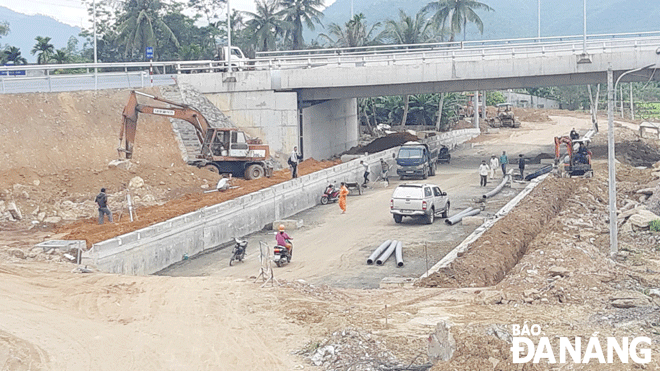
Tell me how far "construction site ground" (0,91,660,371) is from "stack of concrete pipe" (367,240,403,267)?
0.48 meters

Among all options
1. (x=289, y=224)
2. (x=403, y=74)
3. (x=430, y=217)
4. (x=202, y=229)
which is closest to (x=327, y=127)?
(x=403, y=74)

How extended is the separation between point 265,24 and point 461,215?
1873 inches

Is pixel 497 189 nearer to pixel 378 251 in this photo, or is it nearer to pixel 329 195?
pixel 329 195

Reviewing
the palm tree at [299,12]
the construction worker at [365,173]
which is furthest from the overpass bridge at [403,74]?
the palm tree at [299,12]

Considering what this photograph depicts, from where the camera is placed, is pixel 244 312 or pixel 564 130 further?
pixel 564 130

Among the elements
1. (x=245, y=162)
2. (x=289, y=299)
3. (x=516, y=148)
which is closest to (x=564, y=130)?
(x=516, y=148)

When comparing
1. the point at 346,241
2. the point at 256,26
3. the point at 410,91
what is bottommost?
the point at 346,241

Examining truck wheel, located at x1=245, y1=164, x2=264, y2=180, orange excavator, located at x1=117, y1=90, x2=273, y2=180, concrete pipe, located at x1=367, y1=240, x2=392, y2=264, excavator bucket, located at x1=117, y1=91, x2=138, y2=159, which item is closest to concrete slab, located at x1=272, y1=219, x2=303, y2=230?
concrete pipe, located at x1=367, y1=240, x2=392, y2=264

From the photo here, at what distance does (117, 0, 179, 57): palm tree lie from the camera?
67.9 metres

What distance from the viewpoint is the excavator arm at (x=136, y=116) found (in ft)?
118

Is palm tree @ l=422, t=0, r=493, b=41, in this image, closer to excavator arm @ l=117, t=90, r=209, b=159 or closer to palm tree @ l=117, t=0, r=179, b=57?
palm tree @ l=117, t=0, r=179, b=57

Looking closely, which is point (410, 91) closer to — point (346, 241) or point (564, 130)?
point (346, 241)

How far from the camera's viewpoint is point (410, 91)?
1943 inches

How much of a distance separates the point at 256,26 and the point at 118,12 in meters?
14.0
